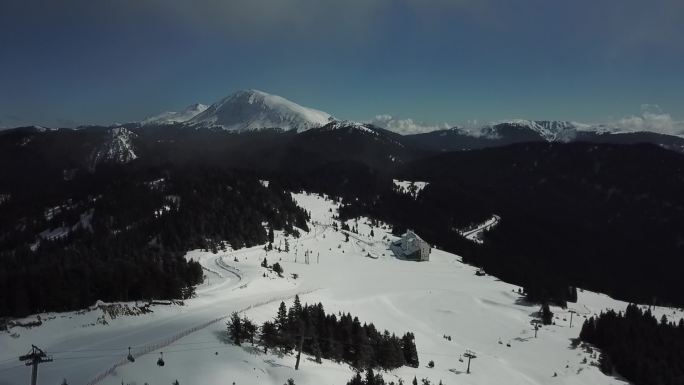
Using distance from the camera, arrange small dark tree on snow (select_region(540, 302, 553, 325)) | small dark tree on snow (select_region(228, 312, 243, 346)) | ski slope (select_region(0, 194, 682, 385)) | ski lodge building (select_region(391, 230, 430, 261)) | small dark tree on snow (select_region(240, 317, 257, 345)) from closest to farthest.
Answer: ski slope (select_region(0, 194, 682, 385)) → small dark tree on snow (select_region(228, 312, 243, 346)) → small dark tree on snow (select_region(240, 317, 257, 345)) → small dark tree on snow (select_region(540, 302, 553, 325)) → ski lodge building (select_region(391, 230, 430, 261))

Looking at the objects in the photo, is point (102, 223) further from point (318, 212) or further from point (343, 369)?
point (343, 369)

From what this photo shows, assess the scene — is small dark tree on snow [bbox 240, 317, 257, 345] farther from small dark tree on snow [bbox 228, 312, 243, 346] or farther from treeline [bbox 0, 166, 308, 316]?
treeline [bbox 0, 166, 308, 316]

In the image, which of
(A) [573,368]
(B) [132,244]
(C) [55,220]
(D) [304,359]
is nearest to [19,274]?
(D) [304,359]

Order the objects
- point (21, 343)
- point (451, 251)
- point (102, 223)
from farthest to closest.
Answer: point (451, 251) < point (102, 223) < point (21, 343)

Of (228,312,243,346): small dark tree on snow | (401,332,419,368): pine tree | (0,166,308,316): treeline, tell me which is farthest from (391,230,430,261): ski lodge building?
(228,312,243,346): small dark tree on snow

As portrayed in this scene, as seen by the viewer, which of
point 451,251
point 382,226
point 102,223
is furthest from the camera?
point 382,226

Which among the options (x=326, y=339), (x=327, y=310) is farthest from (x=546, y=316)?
(x=326, y=339)
